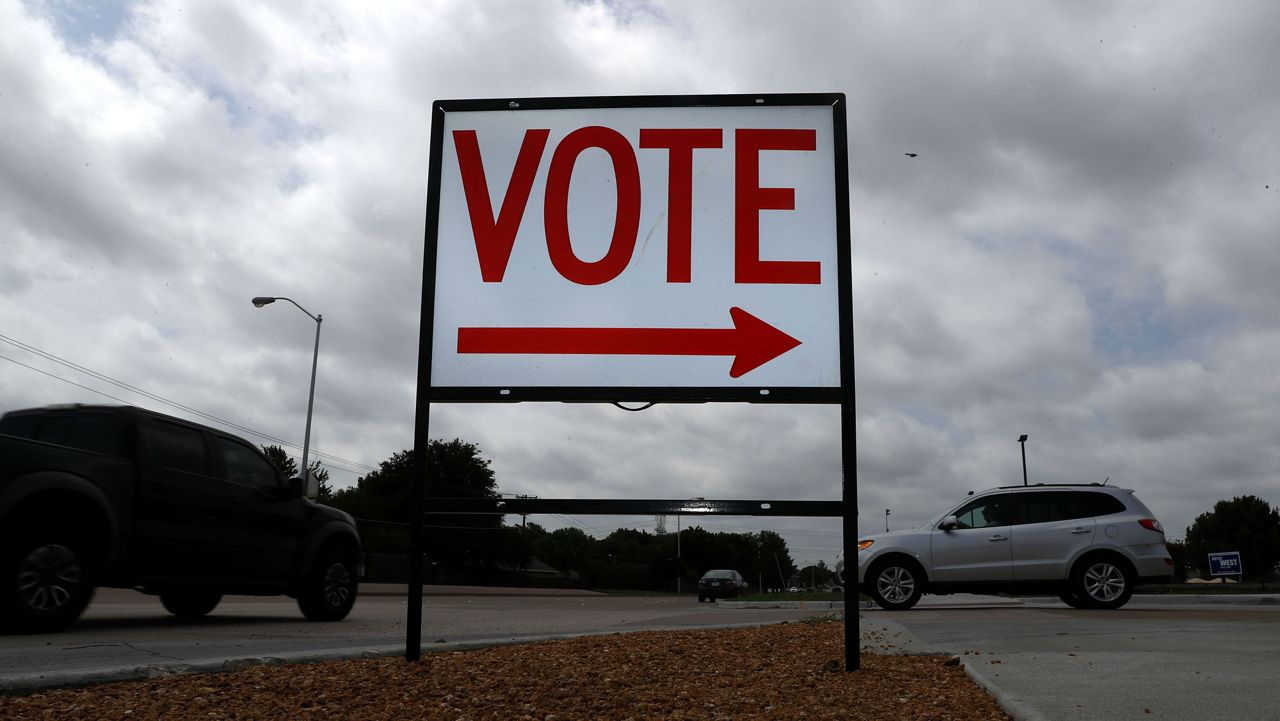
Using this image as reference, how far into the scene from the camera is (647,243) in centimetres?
509

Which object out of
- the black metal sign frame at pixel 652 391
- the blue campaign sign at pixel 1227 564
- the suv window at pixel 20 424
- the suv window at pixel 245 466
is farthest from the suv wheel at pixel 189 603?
the blue campaign sign at pixel 1227 564

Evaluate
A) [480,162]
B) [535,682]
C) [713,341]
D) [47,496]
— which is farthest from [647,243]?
[47,496]

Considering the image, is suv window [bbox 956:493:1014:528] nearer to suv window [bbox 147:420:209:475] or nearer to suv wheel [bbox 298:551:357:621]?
suv wheel [bbox 298:551:357:621]

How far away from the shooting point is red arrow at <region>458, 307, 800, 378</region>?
4934 mm

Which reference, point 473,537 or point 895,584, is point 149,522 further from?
point 473,537

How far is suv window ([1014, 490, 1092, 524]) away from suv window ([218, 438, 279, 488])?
9.51m

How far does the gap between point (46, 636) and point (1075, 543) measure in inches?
452

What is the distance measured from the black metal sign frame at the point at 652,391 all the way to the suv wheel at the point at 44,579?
4.10 meters

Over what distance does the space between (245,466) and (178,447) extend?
3.18 ft

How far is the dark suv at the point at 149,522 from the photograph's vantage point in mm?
7191

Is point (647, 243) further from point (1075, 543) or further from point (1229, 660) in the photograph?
point (1075, 543)

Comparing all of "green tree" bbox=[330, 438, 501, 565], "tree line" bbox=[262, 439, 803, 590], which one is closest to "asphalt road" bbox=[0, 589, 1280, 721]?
"tree line" bbox=[262, 439, 803, 590]

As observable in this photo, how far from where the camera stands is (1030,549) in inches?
501

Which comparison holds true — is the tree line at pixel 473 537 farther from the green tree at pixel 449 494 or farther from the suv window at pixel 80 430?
the suv window at pixel 80 430
